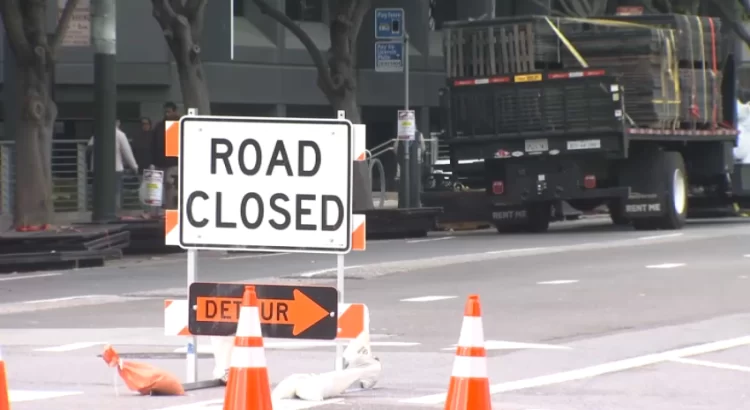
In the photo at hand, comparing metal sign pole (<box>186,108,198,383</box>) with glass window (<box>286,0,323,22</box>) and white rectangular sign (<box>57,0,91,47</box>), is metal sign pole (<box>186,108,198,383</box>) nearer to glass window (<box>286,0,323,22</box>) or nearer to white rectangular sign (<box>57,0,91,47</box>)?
white rectangular sign (<box>57,0,91,47</box>)

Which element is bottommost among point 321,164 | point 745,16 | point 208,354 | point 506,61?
point 208,354

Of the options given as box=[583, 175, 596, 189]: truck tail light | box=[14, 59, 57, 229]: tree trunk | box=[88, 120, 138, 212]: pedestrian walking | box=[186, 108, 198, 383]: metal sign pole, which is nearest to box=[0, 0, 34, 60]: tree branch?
box=[14, 59, 57, 229]: tree trunk

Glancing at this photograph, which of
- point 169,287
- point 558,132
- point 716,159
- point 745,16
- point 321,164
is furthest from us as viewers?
point 745,16

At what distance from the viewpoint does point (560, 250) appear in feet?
70.4

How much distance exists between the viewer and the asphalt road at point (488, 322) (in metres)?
9.31

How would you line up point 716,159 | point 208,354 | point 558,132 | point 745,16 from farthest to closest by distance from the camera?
point 745,16, point 716,159, point 558,132, point 208,354

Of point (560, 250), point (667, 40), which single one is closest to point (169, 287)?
point (560, 250)

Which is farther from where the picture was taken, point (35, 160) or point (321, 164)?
point (35, 160)

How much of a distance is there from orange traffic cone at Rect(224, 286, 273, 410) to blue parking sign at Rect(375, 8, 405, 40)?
2112 centimetres

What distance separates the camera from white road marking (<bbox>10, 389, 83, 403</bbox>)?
8859 mm

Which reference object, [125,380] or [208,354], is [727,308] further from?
[125,380]

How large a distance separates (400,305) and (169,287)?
333cm

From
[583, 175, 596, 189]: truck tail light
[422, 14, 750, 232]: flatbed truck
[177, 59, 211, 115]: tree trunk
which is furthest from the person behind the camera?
[583, 175, 596, 189]: truck tail light

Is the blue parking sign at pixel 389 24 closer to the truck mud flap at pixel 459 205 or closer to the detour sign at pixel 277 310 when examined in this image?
the truck mud flap at pixel 459 205
